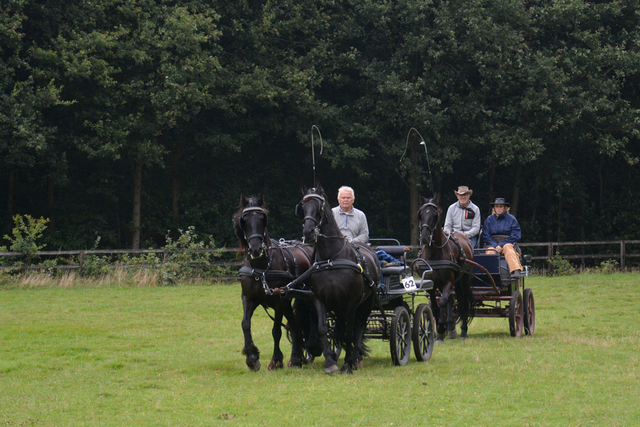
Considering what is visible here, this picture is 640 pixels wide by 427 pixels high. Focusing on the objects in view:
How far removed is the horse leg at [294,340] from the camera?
31.5ft

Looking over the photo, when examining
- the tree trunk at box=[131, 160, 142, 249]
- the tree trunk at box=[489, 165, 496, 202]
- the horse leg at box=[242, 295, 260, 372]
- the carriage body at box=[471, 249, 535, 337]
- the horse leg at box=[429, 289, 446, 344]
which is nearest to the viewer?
the horse leg at box=[242, 295, 260, 372]

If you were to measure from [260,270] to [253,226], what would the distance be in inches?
22.5

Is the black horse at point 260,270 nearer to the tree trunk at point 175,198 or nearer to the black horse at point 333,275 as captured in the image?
the black horse at point 333,275

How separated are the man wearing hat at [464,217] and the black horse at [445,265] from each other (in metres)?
0.57

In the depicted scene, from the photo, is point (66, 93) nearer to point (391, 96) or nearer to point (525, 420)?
point (391, 96)

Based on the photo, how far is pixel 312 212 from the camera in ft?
28.2

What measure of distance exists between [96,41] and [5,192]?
690 centimetres

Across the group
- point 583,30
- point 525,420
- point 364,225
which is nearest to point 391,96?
point 583,30

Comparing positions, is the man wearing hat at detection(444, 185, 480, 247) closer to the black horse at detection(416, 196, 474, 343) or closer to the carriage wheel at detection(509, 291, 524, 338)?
the black horse at detection(416, 196, 474, 343)

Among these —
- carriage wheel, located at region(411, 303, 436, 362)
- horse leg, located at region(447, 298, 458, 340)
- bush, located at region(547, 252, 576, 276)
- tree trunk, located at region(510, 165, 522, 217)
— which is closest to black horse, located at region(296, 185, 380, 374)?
carriage wheel, located at region(411, 303, 436, 362)

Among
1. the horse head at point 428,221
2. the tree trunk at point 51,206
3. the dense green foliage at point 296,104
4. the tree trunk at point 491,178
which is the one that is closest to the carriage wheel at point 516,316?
the horse head at point 428,221

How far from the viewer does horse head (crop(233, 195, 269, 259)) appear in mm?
8633

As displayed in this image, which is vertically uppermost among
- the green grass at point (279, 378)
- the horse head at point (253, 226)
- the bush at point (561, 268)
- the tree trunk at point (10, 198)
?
the tree trunk at point (10, 198)

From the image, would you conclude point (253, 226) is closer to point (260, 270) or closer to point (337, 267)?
point (260, 270)
